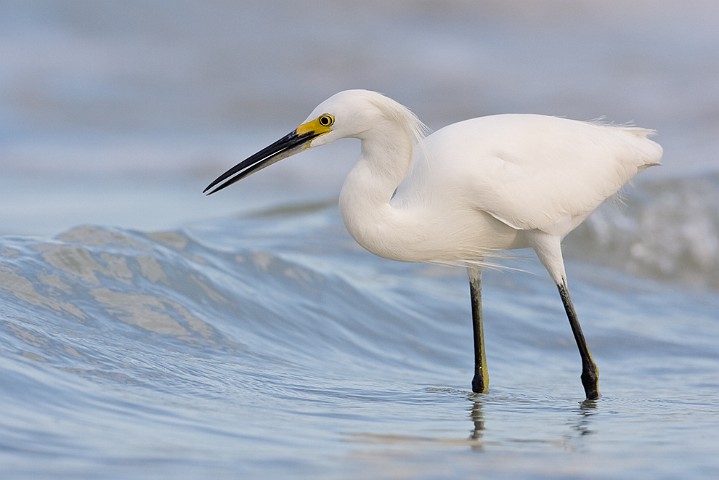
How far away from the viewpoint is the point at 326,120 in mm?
5668

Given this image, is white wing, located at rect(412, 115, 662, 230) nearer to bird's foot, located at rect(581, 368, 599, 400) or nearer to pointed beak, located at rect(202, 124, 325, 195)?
pointed beak, located at rect(202, 124, 325, 195)

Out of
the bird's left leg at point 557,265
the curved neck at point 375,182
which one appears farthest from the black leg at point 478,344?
the curved neck at point 375,182

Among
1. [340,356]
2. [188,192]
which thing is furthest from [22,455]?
[188,192]

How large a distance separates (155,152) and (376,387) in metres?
11.1

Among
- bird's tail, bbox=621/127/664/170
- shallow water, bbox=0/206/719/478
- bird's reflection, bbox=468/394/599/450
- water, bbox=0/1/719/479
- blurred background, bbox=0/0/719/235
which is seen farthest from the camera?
blurred background, bbox=0/0/719/235

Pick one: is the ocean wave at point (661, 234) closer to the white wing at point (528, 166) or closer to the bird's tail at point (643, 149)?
the bird's tail at point (643, 149)

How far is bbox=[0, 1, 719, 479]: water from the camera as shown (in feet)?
15.0

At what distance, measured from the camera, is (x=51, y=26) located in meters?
21.0

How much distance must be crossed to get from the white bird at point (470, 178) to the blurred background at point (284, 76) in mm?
7518

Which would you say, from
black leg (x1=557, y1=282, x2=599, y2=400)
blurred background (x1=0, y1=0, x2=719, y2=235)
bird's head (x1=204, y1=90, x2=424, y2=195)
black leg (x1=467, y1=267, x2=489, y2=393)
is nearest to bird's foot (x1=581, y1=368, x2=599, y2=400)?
black leg (x1=557, y1=282, x2=599, y2=400)

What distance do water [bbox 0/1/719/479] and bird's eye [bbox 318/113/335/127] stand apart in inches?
50.8

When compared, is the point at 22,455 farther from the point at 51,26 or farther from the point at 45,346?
the point at 51,26

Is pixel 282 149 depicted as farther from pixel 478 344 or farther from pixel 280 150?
pixel 478 344

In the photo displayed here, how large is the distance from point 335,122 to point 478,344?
1.75 meters
